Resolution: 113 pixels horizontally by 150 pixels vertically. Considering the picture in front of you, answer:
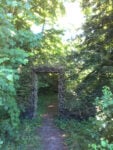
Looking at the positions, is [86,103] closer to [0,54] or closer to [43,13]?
[43,13]

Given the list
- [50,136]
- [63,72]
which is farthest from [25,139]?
[63,72]

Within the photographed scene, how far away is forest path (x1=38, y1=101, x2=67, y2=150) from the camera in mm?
8055

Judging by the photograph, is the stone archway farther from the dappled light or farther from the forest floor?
the forest floor

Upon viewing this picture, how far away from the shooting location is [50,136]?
9016 mm

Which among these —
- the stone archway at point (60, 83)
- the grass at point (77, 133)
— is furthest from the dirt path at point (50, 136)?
the stone archway at point (60, 83)

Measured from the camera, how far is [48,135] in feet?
29.9

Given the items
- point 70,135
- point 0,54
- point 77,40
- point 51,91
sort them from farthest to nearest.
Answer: point 51,91, point 77,40, point 70,135, point 0,54

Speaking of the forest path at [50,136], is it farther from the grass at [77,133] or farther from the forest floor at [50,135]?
the grass at [77,133]

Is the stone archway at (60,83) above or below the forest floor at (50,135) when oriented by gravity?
above

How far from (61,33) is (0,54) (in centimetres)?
496

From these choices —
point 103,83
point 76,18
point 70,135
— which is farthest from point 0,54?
point 76,18

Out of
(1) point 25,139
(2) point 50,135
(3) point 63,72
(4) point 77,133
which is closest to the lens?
(1) point 25,139

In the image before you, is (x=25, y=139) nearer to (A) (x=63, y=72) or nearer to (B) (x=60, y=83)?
(B) (x=60, y=83)

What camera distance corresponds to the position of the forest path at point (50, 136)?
805 centimetres
